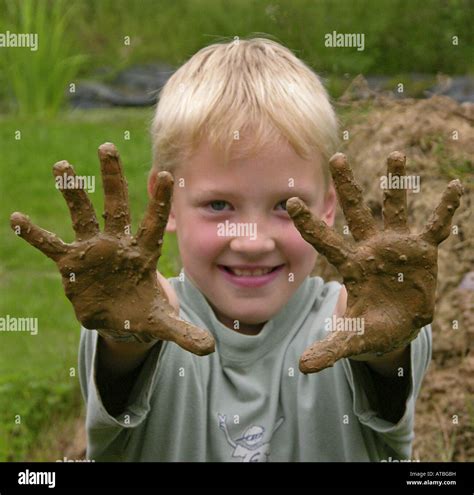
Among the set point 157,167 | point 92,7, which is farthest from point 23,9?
point 157,167

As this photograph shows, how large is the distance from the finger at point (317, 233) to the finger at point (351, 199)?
5 centimetres

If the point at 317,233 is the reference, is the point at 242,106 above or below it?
above

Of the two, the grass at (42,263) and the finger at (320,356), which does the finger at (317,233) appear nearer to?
the finger at (320,356)

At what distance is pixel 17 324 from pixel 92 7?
3.01m

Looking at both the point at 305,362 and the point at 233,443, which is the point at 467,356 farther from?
the point at 305,362

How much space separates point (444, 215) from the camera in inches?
66.9

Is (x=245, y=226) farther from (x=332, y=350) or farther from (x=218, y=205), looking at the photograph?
(x=332, y=350)

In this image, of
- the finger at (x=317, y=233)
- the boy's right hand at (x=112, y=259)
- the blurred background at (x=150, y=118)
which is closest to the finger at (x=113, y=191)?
the boy's right hand at (x=112, y=259)

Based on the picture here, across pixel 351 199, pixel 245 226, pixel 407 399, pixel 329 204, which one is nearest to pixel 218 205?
pixel 245 226

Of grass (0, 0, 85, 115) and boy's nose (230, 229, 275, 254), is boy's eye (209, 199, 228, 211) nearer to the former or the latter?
boy's nose (230, 229, 275, 254)

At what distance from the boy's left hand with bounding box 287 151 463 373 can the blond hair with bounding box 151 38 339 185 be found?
1.38 ft

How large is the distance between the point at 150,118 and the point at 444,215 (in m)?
1.17

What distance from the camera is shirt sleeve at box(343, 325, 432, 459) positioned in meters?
2.03

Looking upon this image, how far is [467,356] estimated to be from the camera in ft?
9.66
